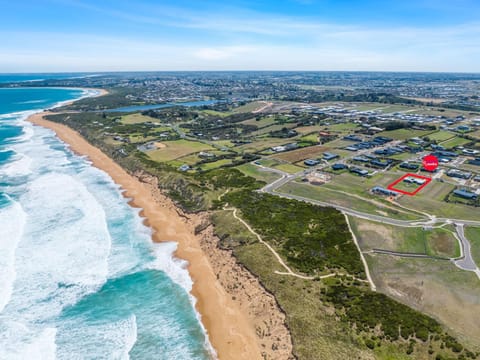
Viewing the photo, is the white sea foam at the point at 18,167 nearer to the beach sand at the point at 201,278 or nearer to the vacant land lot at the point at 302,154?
the beach sand at the point at 201,278

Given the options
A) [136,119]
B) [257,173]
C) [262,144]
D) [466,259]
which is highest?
[136,119]

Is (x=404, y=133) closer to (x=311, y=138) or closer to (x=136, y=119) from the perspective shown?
(x=311, y=138)

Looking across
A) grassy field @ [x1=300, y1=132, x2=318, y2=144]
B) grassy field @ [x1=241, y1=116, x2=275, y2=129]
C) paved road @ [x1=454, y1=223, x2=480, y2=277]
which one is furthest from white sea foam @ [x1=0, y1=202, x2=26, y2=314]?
grassy field @ [x1=241, y1=116, x2=275, y2=129]

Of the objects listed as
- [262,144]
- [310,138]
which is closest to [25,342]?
[262,144]

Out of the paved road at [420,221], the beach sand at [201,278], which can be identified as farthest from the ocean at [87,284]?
the paved road at [420,221]

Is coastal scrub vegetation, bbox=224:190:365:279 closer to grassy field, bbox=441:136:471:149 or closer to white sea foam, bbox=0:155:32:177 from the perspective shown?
white sea foam, bbox=0:155:32:177

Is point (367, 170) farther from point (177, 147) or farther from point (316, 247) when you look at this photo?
point (177, 147)
